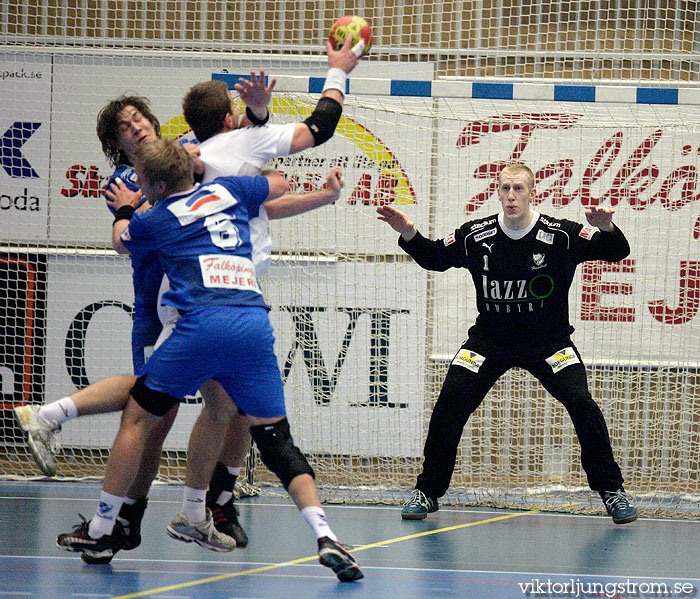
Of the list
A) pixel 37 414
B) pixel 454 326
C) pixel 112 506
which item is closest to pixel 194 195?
pixel 37 414

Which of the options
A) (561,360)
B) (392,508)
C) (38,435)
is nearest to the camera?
(38,435)

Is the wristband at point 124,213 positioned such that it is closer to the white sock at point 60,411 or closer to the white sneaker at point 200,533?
the white sock at point 60,411

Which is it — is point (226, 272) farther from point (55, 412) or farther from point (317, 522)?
point (317, 522)

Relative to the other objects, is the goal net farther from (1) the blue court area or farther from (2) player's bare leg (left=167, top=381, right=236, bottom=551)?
(2) player's bare leg (left=167, top=381, right=236, bottom=551)

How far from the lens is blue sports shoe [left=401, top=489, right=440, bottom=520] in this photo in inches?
218

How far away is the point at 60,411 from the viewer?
3717 mm

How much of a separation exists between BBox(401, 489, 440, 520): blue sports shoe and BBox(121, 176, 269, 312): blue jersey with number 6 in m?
2.27

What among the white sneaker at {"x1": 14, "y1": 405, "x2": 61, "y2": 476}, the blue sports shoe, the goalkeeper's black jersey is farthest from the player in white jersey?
the goalkeeper's black jersey

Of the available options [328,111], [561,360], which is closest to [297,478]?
[328,111]

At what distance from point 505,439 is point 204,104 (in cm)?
389

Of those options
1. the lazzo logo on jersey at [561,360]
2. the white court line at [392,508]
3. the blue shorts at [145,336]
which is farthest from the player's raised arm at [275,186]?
the white court line at [392,508]

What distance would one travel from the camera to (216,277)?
3656 millimetres

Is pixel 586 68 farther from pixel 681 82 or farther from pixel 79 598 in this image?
pixel 79 598

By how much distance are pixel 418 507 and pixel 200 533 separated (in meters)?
1.84
